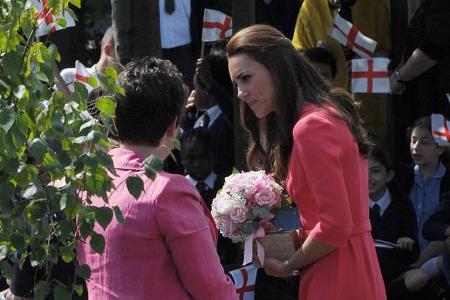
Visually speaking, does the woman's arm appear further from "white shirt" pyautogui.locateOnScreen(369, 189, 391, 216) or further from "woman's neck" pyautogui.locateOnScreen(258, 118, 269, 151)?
"white shirt" pyautogui.locateOnScreen(369, 189, 391, 216)

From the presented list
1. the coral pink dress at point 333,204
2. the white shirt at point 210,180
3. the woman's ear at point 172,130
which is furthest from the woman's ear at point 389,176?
the woman's ear at point 172,130

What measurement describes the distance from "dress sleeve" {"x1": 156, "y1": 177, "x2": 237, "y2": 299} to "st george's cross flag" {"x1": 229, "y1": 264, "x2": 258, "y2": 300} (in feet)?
10.1

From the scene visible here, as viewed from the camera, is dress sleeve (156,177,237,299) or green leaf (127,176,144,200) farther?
dress sleeve (156,177,237,299)

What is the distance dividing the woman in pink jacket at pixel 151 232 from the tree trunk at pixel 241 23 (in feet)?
12.4

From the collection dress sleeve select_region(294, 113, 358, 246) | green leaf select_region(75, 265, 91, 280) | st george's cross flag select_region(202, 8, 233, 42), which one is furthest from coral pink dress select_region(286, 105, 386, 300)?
st george's cross flag select_region(202, 8, 233, 42)

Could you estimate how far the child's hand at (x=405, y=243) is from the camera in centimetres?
695

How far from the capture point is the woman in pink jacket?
3.36 meters

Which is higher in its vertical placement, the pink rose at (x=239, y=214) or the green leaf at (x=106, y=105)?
the green leaf at (x=106, y=105)

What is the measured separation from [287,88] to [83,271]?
119 cm

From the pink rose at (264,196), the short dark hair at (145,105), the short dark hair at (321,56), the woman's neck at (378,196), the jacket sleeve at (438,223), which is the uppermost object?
the short dark hair at (145,105)

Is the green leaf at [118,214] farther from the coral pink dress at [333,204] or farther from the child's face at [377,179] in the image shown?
the child's face at [377,179]

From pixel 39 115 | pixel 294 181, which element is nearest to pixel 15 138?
pixel 39 115

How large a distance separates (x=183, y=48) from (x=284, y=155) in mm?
4555

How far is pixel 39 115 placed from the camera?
307 cm
